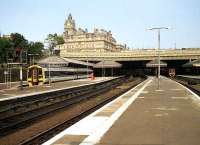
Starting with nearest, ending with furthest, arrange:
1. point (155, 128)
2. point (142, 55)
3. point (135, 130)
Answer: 1. point (135, 130)
2. point (155, 128)
3. point (142, 55)

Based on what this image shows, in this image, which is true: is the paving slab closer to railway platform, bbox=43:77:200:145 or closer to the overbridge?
railway platform, bbox=43:77:200:145

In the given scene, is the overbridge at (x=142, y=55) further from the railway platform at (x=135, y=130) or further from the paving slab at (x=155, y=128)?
the railway platform at (x=135, y=130)

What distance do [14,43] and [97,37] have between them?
223 ft

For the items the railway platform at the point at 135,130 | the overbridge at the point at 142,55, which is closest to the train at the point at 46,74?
the railway platform at the point at 135,130

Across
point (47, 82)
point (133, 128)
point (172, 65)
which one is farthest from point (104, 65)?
point (133, 128)

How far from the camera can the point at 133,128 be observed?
14.8 meters

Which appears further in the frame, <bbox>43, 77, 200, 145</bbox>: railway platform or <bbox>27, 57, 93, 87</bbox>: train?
<bbox>27, 57, 93, 87</bbox>: train

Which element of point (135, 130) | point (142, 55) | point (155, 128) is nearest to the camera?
point (135, 130)

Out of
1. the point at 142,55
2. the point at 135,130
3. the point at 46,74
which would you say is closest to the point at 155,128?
the point at 135,130

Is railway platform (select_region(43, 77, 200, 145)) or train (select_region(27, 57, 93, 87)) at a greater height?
train (select_region(27, 57, 93, 87))

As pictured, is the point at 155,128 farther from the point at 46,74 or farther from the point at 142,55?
the point at 142,55

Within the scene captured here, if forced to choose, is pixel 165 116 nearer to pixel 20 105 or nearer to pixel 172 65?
pixel 20 105

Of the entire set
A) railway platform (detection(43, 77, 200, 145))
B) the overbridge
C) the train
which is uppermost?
the overbridge

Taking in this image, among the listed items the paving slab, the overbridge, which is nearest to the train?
the paving slab
